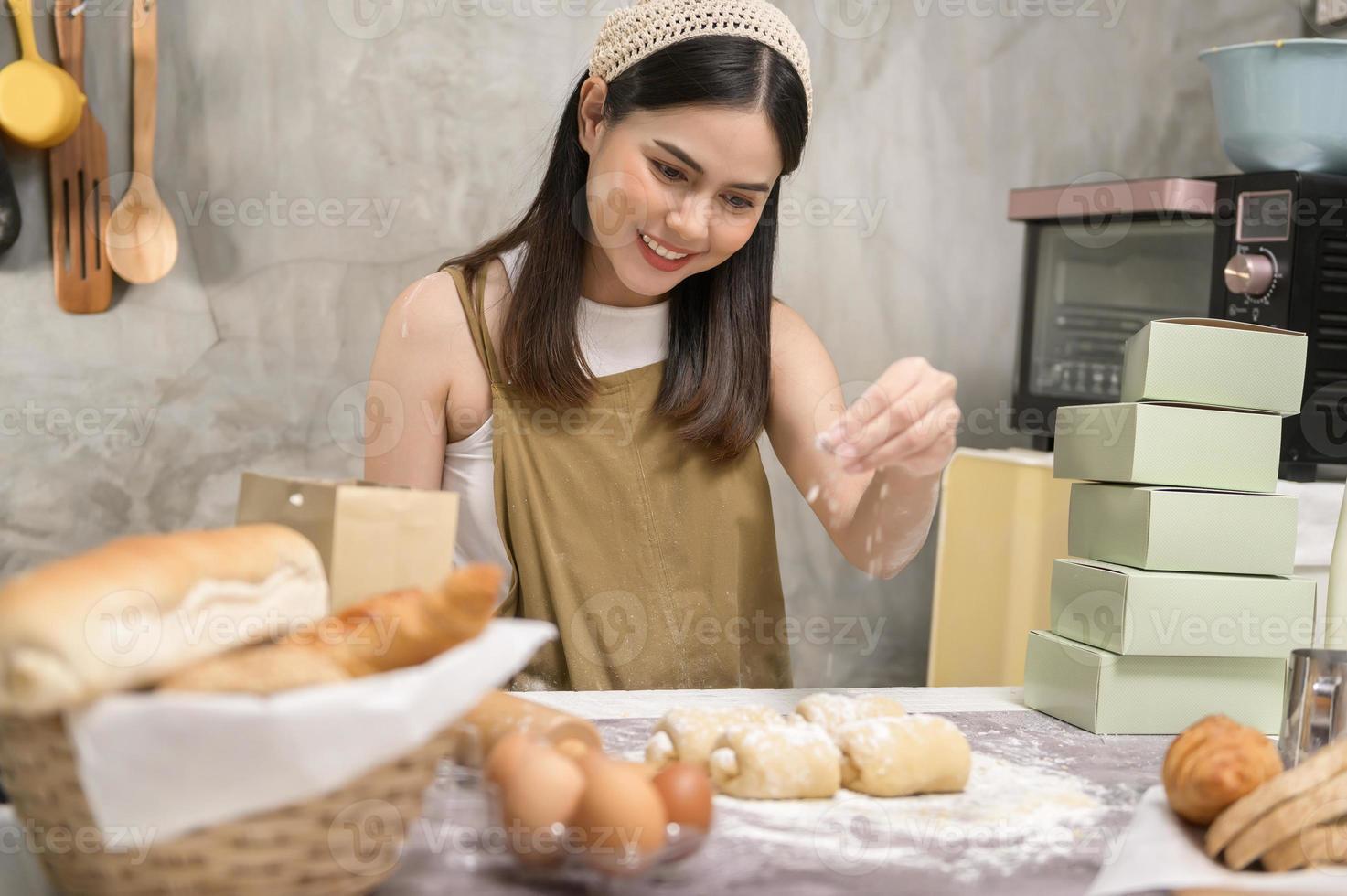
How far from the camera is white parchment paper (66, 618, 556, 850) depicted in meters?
0.51

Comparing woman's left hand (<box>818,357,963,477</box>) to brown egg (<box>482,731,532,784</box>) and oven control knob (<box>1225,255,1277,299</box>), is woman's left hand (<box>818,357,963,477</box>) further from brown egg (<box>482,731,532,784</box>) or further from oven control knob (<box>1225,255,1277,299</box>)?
oven control knob (<box>1225,255,1277,299</box>)

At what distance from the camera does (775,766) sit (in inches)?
30.4

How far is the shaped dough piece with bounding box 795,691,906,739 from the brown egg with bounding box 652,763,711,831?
0.23m

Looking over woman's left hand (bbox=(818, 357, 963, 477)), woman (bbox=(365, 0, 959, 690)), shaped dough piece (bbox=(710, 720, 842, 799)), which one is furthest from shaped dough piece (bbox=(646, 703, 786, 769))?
woman (bbox=(365, 0, 959, 690))

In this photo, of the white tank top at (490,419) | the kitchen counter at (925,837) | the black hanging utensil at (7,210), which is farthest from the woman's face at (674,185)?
the black hanging utensil at (7,210)

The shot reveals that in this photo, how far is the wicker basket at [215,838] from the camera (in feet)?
1.75

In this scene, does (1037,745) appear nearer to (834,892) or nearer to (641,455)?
(834,892)

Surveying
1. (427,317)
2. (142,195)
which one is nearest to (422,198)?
(142,195)

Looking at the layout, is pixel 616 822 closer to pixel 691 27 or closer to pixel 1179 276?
pixel 691 27

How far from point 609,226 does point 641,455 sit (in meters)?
0.29

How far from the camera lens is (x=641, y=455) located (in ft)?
4.74

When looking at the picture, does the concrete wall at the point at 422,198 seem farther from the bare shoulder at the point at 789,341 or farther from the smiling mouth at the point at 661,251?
the smiling mouth at the point at 661,251

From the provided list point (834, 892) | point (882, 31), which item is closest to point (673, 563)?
point (834, 892)

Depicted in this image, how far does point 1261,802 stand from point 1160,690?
368 mm
